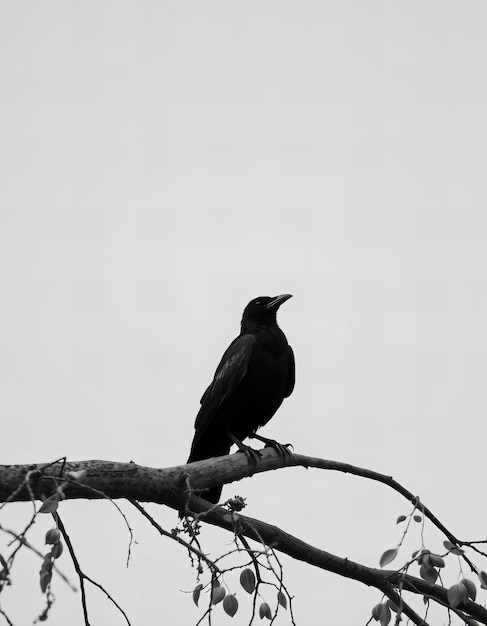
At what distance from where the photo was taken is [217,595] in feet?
8.21

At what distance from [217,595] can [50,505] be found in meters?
0.79

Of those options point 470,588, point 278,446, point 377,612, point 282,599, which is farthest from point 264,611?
point 278,446

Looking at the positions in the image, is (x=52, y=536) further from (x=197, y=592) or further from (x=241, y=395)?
(x=241, y=395)

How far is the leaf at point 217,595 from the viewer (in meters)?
2.49

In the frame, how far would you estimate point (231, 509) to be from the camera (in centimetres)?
271

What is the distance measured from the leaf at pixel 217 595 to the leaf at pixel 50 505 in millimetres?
A: 759

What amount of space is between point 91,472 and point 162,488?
1.11ft

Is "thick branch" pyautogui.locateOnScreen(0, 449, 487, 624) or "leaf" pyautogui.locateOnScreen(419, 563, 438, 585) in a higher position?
"thick branch" pyautogui.locateOnScreen(0, 449, 487, 624)

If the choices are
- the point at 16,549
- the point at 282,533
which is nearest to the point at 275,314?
the point at 282,533

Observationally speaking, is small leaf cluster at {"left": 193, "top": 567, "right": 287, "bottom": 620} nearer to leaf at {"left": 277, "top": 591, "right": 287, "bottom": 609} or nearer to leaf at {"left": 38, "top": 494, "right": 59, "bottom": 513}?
leaf at {"left": 277, "top": 591, "right": 287, "bottom": 609}

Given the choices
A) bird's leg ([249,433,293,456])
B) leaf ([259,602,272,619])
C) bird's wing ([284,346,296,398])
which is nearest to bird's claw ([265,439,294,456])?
bird's leg ([249,433,293,456])

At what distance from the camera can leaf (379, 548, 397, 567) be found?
243 cm

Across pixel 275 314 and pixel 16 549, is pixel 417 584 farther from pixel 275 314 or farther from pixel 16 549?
pixel 275 314

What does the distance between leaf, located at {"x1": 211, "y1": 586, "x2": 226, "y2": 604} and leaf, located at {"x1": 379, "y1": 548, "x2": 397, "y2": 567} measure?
57 cm
